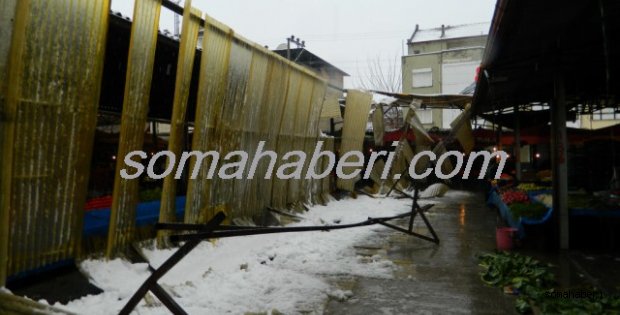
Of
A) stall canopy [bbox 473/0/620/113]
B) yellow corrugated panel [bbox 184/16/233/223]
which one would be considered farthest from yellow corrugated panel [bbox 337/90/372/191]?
yellow corrugated panel [bbox 184/16/233/223]

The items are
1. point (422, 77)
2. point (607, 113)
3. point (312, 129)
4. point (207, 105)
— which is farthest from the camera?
point (422, 77)

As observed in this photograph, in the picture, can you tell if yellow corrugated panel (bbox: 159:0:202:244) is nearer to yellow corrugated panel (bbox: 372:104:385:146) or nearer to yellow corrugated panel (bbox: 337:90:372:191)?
yellow corrugated panel (bbox: 337:90:372:191)

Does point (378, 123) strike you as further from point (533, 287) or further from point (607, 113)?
point (533, 287)

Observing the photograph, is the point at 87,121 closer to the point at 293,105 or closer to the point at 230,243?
the point at 230,243

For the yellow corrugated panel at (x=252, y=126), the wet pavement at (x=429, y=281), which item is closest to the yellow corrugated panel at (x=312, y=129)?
the yellow corrugated panel at (x=252, y=126)

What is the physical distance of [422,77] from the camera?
42188 mm

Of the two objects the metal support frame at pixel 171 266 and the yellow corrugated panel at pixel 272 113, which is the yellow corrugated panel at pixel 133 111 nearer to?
the metal support frame at pixel 171 266

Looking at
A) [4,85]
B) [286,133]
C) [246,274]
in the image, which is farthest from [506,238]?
[4,85]

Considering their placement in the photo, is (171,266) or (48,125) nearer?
(171,266)

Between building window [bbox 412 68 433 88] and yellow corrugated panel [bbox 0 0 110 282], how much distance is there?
4007 centimetres

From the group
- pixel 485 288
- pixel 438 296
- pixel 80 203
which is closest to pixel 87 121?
pixel 80 203

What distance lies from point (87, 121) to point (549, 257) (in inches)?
315

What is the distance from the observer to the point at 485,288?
5.87 m

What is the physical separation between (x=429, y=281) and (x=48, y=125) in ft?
18.5
